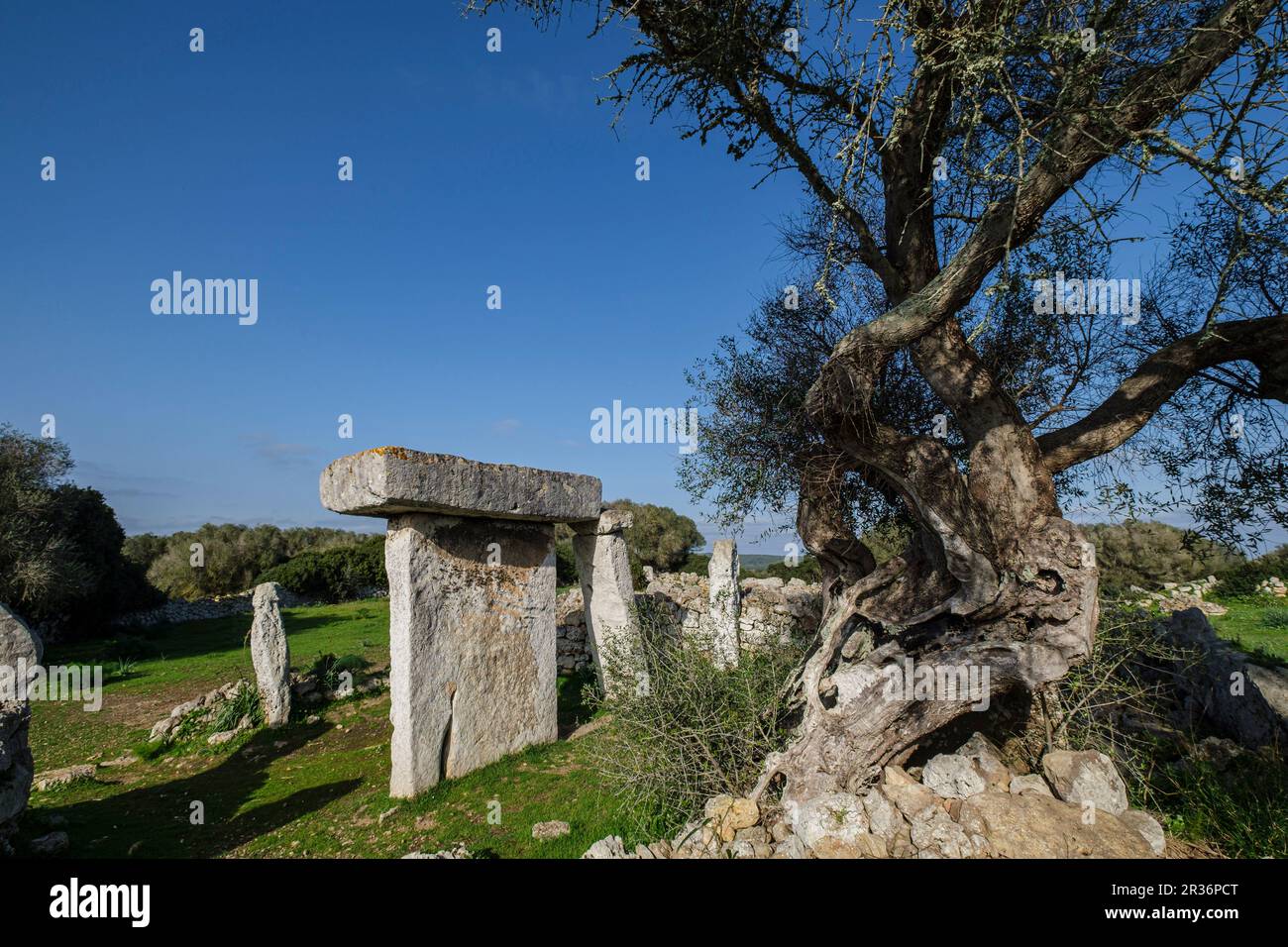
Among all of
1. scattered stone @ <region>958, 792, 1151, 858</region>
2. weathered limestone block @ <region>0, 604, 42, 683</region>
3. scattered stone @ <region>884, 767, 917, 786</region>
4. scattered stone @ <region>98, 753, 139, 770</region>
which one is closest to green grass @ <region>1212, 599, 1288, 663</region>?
scattered stone @ <region>958, 792, 1151, 858</region>

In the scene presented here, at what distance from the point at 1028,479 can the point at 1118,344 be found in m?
2.75

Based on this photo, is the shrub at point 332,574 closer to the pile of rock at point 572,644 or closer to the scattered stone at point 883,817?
the pile of rock at point 572,644

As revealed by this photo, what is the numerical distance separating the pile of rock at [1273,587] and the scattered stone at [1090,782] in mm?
18541

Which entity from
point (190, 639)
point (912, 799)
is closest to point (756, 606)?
point (912, 799)

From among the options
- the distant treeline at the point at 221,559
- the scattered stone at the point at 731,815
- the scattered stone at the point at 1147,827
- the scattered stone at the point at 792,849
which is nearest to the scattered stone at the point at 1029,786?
the scattered stone at the point at 1147,827

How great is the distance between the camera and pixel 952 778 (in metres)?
4.91

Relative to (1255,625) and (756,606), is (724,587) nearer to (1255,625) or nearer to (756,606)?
(756,606)

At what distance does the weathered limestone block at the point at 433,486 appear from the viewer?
6.50 meters

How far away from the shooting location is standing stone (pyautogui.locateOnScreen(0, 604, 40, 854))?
553 cm

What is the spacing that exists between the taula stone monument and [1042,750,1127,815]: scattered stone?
569cm

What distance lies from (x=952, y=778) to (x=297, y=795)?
6.97 metres

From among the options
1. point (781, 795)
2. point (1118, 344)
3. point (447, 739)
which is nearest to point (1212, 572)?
point (1118, 344)

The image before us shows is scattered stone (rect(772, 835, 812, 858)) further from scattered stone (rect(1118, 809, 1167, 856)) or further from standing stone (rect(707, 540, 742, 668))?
standing stone (rect(707, 540, 742, 668))

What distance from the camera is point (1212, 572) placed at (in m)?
21.0
